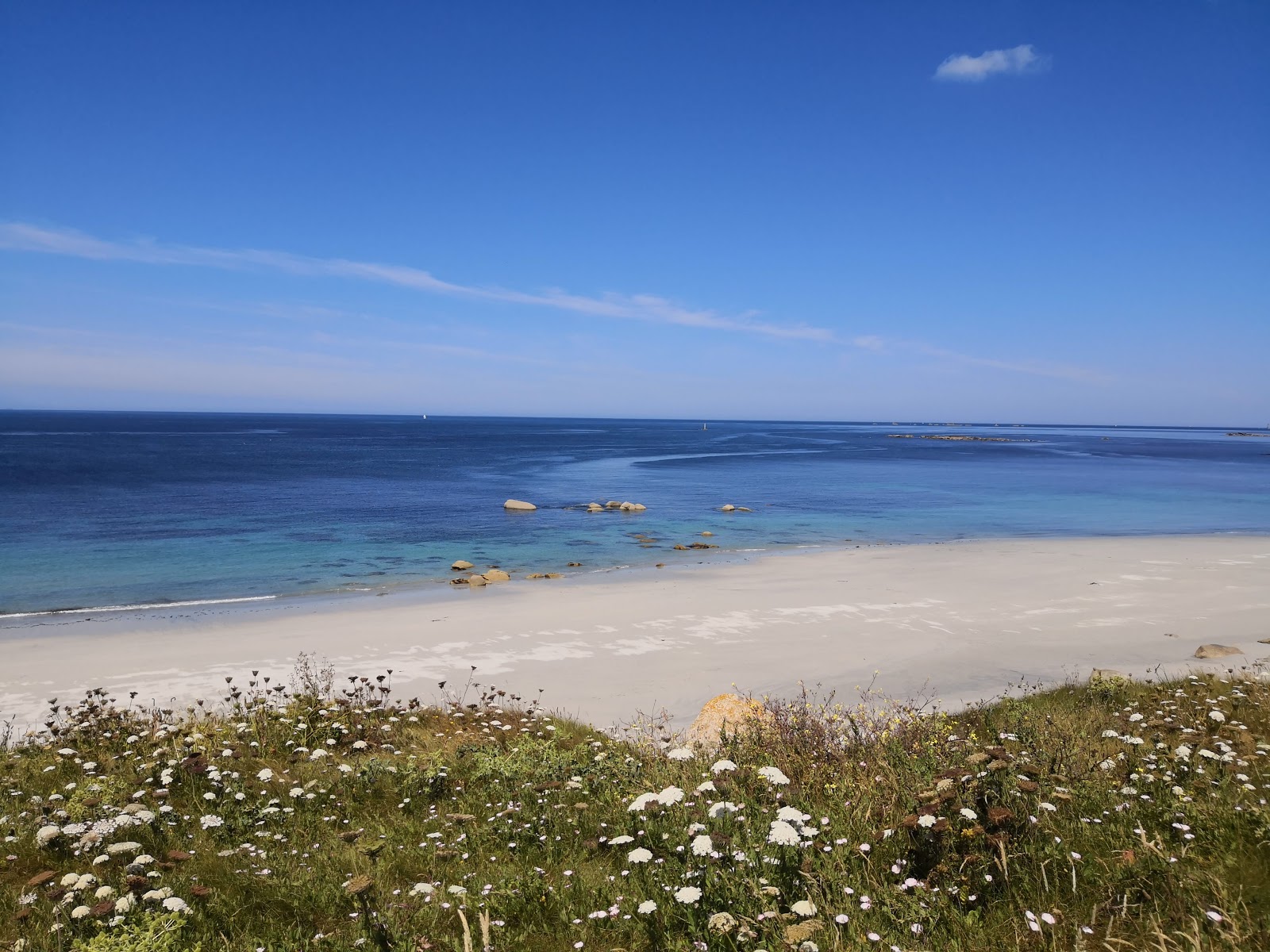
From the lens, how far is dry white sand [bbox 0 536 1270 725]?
51.5ft

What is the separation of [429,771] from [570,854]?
2777mm

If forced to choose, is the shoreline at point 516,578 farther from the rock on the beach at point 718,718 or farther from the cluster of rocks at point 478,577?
the rock on the beach at point 718,718

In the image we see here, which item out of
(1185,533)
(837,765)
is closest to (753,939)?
(837,765)

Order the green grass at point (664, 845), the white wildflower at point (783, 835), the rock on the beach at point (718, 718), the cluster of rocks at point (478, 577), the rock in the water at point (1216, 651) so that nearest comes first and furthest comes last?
the green grass at point (664, 845) → the white wildflower at point (783, 835) → the rock on the beach at point (718, 718) → the rock in the water at point (1216, 651) → the cluster of rocks at point (478, 577)

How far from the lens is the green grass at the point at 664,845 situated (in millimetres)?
4383

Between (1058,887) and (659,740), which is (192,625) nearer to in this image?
(659,740)

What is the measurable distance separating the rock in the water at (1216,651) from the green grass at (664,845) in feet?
27.3

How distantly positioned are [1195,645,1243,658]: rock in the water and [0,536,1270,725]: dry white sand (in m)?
0.30

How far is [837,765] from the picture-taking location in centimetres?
719

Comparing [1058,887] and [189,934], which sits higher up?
[1058,887]

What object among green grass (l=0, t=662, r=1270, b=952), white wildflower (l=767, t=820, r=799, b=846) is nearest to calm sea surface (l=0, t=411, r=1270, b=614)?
green grass (l=0, t=662, r=1270, b=952)

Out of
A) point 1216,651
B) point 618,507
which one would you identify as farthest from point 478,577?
point 618,507

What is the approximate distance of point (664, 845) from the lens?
564 centimetres

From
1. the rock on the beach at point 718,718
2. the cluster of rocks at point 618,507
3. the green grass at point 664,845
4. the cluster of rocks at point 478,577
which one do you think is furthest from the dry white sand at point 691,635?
the cluster of rocks at point 618,507
